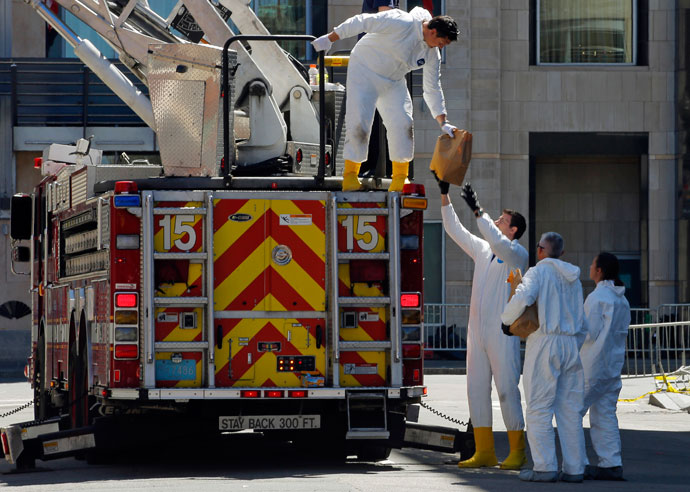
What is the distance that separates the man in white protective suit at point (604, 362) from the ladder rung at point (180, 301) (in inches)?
116

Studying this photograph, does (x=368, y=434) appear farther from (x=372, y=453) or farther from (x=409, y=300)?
(x=372, y=453)

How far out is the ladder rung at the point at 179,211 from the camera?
11734 mm

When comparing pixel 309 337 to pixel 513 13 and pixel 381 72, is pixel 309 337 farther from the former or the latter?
pixel 513 13

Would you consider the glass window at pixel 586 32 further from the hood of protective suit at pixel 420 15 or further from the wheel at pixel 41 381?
the hood of protective suit at pixel 420 15

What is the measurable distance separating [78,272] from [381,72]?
10.4ft

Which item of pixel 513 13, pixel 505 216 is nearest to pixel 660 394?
pixel 505 216

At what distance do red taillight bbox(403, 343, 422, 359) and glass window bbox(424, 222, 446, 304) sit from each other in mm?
18945

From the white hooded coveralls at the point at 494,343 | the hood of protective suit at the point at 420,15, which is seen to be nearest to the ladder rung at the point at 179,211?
the white hooded coveralls at the point at 494,343

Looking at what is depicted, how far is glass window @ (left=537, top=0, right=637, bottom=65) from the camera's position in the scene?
3206 cm

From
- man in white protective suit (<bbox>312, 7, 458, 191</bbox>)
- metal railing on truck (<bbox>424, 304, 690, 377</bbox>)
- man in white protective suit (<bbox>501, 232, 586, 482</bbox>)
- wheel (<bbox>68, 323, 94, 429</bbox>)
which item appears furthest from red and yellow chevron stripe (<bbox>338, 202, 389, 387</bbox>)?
metal railing on truck (<bbox>424, 304, 690, 377</bbox>)

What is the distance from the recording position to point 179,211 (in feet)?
38.6

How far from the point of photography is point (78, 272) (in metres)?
13.2

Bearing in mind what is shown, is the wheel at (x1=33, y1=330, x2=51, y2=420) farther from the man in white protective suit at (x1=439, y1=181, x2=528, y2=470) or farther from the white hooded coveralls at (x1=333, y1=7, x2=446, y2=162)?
the man in white protective suit at (x1=439, y1=181, x2=528, y2=470)

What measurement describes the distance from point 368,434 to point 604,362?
6.34 ft
